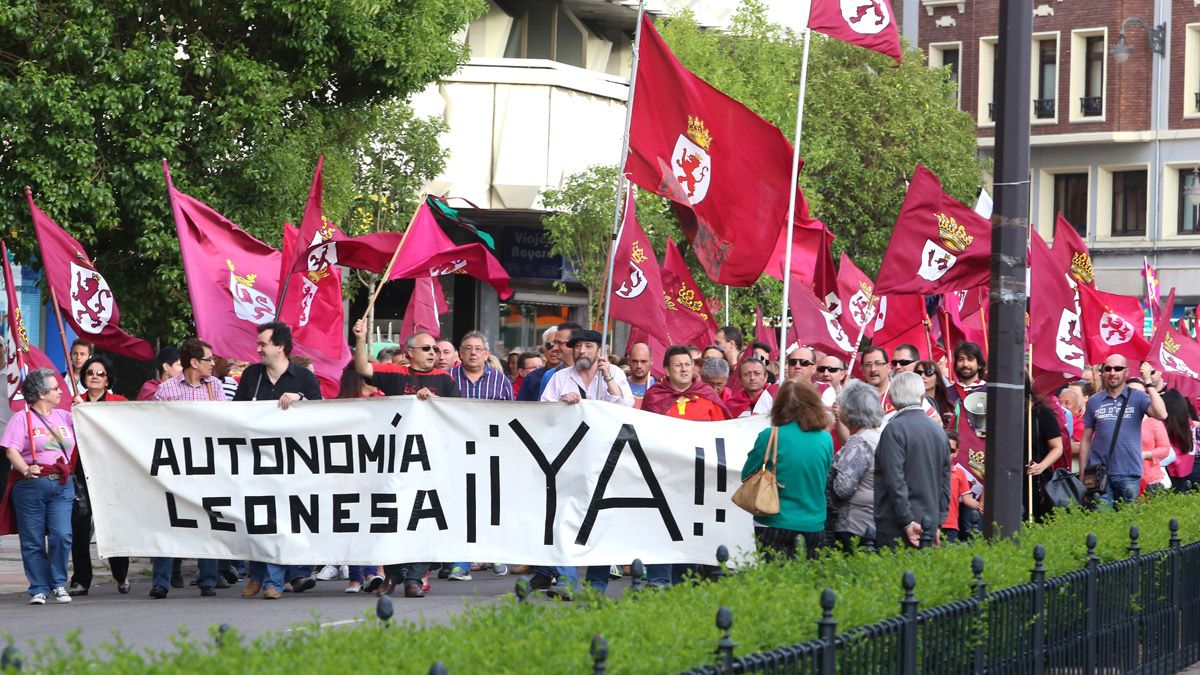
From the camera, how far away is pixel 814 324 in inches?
711

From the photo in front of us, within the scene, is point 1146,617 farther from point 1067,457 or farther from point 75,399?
point 75,399

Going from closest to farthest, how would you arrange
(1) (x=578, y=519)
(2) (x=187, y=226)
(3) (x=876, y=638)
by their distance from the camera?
(3) (x=876, y=638), (1) (x=578, y=519), (2) (x=187, y=226)

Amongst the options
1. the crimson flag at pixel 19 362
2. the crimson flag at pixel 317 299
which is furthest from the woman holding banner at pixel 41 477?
the crimson flag at pixel 317 299

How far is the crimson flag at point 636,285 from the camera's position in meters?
15.4

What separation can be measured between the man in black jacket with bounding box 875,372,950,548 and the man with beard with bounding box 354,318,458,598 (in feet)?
11.3

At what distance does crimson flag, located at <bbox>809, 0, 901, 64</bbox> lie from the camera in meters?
14.8

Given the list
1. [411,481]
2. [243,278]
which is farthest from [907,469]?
[243,278]

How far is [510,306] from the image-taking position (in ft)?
138

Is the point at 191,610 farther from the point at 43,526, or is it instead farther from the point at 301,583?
the point at 43,526

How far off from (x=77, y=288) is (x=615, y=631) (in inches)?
392

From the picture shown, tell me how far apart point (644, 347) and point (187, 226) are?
3876 millimetres

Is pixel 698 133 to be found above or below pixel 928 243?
above

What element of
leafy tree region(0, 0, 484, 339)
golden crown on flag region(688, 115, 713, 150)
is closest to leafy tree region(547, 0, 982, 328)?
leafy tree region(0, 0, 484, 339)

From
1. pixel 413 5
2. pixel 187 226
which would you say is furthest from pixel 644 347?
pixel 413 5
